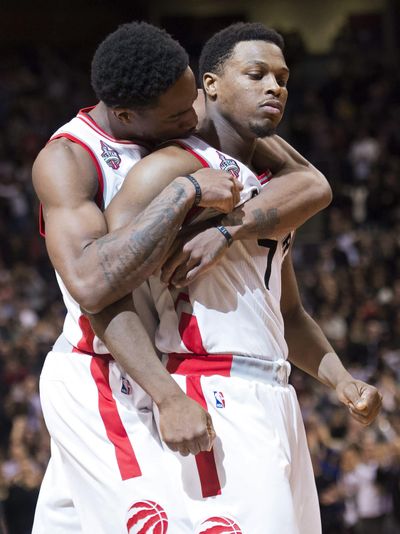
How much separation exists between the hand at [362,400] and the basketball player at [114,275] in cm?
72

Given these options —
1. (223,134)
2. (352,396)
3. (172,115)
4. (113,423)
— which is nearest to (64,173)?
(172,115)

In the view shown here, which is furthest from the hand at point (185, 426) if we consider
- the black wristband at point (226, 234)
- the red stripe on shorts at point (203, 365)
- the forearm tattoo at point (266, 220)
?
the forearm tattoo at point (266, 220)

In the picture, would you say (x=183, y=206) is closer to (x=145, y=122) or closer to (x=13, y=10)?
(x=145, y=122)

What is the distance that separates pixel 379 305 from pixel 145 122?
907 centimetres

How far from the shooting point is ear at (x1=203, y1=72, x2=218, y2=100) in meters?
3.93

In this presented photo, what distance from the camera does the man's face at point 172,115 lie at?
11.8 feet

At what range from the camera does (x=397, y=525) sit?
29.3ft

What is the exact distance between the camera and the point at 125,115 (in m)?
3.68

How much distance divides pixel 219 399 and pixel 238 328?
260 millimetres

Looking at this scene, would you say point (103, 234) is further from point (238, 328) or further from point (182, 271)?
point (238, 328)

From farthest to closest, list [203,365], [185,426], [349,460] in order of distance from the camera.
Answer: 1. [349,460]
2. [203,365]
3. [185,426]

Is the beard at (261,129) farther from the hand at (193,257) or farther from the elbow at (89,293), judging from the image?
the elbow at (89,293)

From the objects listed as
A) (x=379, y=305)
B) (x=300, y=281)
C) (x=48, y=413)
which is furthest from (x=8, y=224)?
(x=48, y=413)

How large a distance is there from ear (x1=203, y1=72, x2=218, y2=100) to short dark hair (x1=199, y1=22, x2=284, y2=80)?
0.07 feet
